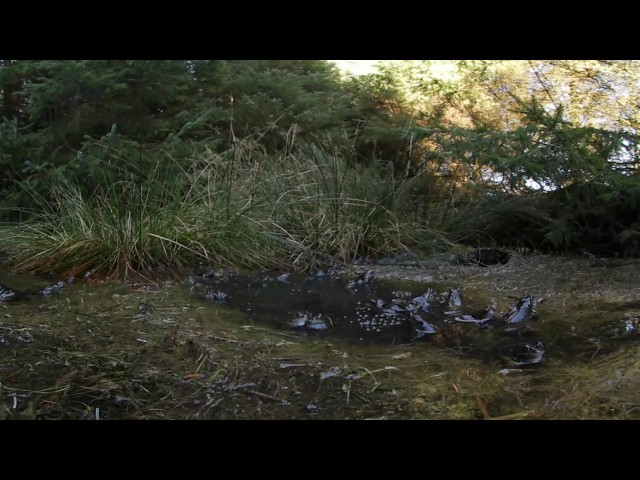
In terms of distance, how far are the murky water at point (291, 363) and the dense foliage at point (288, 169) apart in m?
1.10

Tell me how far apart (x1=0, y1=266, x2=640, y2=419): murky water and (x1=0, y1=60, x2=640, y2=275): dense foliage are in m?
1.10

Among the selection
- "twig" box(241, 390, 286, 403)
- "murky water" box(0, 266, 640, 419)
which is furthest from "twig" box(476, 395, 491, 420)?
"twig" box(241, 390, 286, 403)

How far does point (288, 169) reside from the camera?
444 centimetres

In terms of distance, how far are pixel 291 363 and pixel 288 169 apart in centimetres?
289

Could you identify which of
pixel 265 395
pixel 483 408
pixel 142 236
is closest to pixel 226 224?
pixel 142 236

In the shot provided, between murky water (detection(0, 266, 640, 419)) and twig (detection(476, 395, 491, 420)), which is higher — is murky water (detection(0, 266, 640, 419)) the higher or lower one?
the lower one

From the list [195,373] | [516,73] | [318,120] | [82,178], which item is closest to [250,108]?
[318,120]

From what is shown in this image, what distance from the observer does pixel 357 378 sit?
1.60 metres

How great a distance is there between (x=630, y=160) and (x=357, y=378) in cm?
324

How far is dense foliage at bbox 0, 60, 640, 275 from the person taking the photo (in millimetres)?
3674

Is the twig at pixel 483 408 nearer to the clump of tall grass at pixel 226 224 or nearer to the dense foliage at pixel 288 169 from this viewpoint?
the clump of tall grass at pixel 226 224

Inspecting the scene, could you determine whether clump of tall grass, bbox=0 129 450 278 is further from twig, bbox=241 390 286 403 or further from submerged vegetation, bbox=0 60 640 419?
twig, bbox=241 390 286 403
